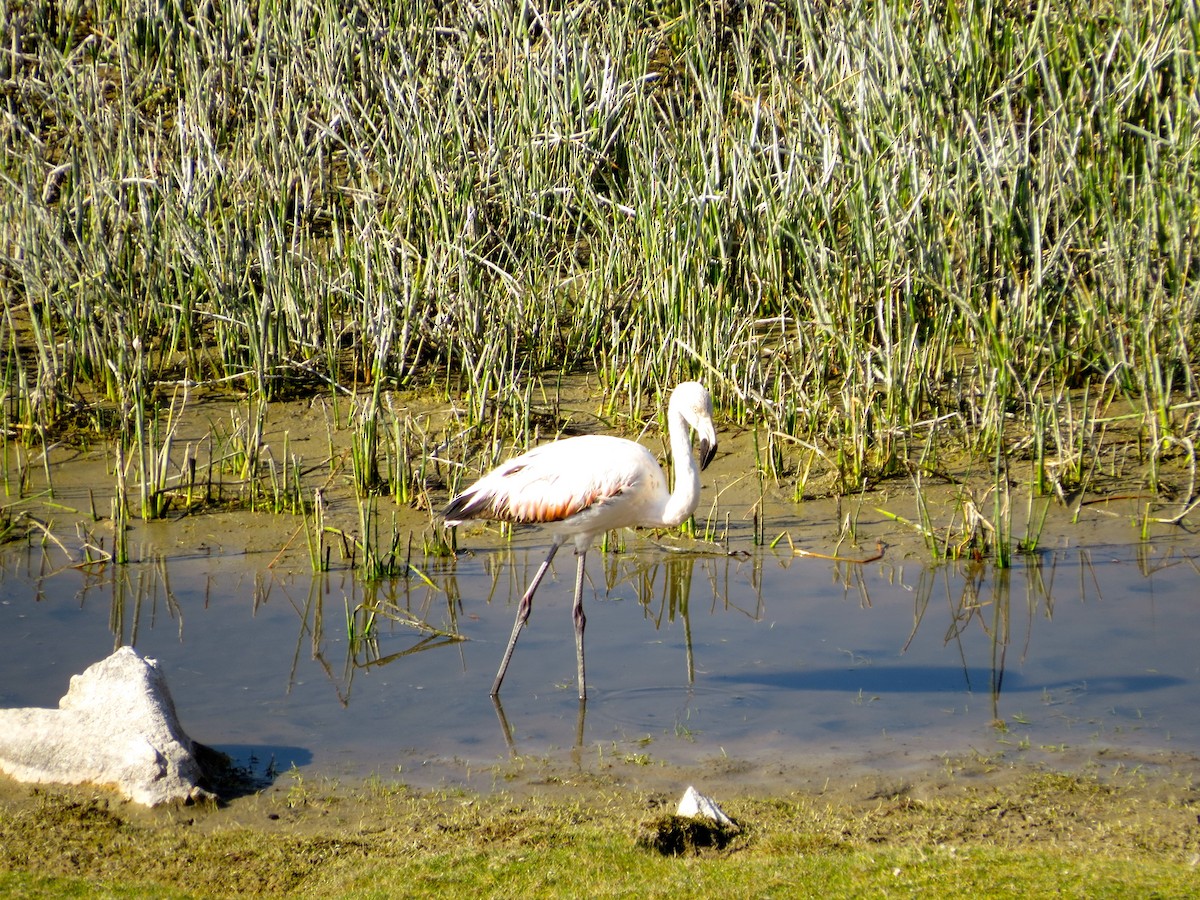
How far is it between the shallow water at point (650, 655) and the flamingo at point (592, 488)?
0.37 metres

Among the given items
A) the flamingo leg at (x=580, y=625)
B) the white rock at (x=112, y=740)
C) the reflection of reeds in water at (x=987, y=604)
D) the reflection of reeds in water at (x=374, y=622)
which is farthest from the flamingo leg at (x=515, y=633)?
the reflection of reeds in water at (x=987, y=604)

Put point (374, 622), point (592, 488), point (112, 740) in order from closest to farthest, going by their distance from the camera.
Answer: point (112, 740), point (592, 488), point (374, 622)

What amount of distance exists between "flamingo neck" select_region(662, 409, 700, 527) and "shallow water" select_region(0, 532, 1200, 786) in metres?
0.59

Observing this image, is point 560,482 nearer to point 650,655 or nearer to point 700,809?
point 650,655

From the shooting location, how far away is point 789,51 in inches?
344

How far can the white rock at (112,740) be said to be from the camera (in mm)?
4477

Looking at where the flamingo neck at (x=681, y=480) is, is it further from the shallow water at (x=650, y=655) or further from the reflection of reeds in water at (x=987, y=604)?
the reflection of reeds in water at (x=987, y=604)

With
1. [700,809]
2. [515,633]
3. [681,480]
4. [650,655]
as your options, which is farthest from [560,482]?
[700,809]

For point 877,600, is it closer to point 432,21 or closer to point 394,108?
point 394,108

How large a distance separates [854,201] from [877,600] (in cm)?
238

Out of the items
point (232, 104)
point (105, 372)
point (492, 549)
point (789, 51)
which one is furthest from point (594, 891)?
point (232, 104)

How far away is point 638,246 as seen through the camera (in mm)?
8383

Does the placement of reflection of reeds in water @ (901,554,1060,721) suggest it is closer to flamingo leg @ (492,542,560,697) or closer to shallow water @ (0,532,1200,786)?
shallow water @ (0,532,1200,786)

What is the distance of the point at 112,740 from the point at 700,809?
198 cm
